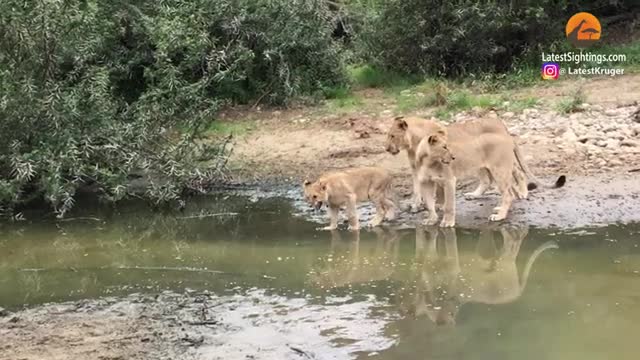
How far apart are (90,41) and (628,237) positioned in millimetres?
7398

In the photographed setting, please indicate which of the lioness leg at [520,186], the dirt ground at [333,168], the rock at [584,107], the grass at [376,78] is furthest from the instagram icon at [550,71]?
the lioness leg at [520,186]

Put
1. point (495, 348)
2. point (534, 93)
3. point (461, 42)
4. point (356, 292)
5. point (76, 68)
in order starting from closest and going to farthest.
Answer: point (495, 348), point (356, 292), point (76, 68), point (534, 93), point (461, 42)

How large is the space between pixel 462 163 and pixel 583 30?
972cm

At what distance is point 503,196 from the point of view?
9.86m

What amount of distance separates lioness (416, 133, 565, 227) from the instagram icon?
6.91 metres

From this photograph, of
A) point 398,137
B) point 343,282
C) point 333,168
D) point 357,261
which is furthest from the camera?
point 333,168

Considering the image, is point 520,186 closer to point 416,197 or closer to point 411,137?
point 416,197

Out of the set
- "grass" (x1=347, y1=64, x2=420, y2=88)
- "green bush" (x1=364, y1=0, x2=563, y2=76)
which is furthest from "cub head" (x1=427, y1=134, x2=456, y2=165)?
"grass" (x1=347, y1=64, x2=420, y2=88)

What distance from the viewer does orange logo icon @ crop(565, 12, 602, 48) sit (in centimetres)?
1803

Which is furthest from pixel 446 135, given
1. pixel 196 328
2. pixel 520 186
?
pixel 196 328

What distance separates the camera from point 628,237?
8.77m

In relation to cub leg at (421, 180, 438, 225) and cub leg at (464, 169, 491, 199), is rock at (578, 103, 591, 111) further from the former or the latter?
cub leg at (421, 180, 438, 225)

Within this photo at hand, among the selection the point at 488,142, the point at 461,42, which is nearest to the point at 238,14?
the point at 461,42

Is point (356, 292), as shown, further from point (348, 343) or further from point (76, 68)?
point (76, 68)
